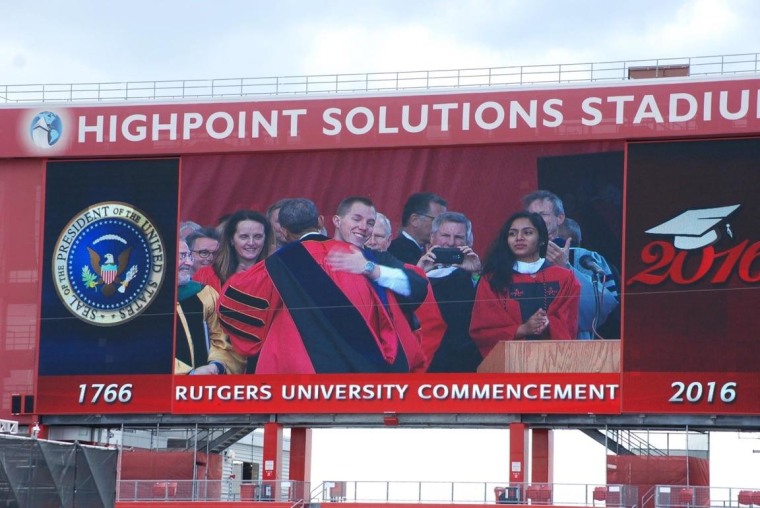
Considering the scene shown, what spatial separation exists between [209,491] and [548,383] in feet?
42.4

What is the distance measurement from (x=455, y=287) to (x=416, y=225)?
2.65 meters

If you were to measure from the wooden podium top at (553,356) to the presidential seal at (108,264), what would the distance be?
12.9 m

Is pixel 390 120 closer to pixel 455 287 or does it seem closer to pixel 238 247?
pixel 455 287

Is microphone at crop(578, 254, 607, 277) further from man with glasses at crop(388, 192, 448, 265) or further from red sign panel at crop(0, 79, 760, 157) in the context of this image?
man with glasses at crop(388, 192, 448, 265)

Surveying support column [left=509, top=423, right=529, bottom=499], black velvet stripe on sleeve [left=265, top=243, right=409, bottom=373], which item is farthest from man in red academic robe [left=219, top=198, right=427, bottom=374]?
support column [left=509, top=423, right=529, bottom=499]

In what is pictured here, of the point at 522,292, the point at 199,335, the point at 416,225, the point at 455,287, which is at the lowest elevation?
the point at 199,335

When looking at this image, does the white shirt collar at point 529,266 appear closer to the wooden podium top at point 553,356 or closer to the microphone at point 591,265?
the microphone at point 591,265

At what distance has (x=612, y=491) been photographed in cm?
6294

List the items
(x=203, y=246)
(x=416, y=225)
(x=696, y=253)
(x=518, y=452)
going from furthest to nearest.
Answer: (x=203, y=246)
(x=416, y=225)
(x=518, y=452)
(x=696, y=253)

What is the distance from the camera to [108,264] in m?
68.8

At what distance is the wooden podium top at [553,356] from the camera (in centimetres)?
6375

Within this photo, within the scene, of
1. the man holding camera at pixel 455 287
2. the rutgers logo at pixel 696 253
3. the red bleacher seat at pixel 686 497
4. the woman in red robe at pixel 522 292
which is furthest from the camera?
the man holding camera at pixel 455 287

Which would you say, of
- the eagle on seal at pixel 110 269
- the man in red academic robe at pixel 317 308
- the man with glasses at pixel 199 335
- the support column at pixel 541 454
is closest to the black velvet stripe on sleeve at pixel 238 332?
the man in red academic robe at pixel 317 308

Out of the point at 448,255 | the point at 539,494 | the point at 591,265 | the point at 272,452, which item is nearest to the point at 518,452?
the point at 539,494
